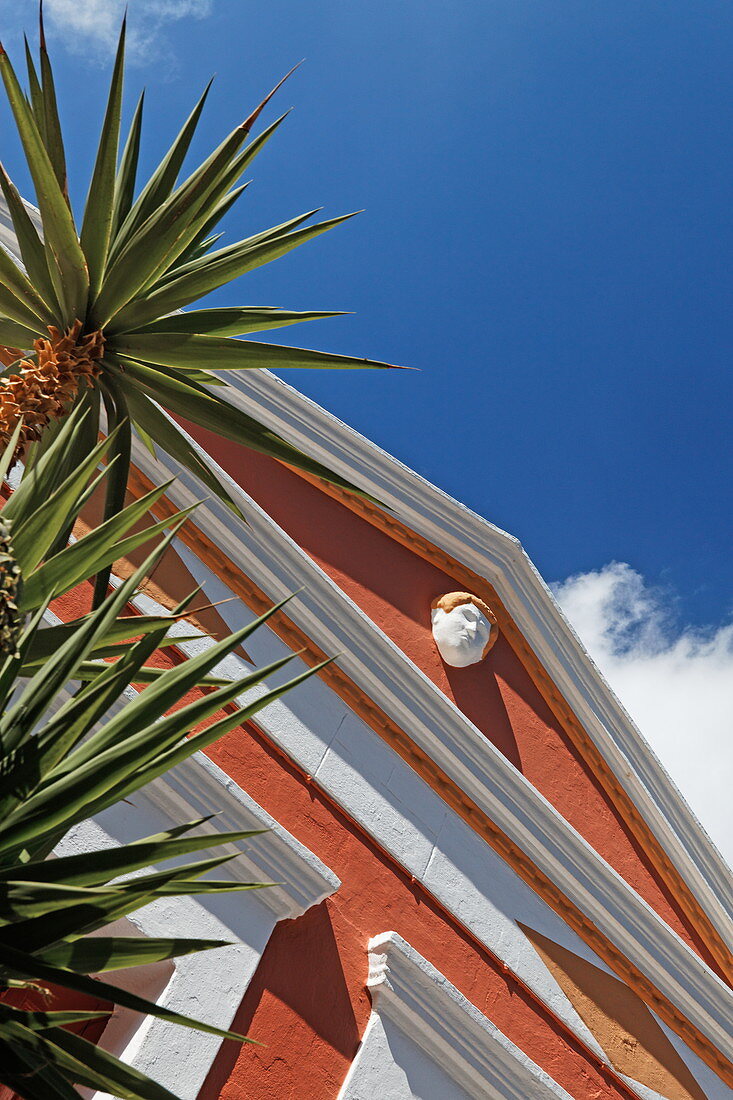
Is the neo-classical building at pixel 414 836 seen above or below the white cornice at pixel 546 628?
below

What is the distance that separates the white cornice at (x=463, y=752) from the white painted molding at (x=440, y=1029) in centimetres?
120

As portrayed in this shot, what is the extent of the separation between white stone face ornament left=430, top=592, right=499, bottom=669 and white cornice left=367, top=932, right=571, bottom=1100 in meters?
1.95

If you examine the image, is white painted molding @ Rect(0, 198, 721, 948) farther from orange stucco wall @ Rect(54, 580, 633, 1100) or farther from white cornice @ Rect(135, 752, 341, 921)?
white cornice @ Rect(135, 752, 341, 921)

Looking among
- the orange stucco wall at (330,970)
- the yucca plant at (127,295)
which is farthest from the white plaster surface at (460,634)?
the yucca plant at (127,295)

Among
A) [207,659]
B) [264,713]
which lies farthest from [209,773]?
[207,659]

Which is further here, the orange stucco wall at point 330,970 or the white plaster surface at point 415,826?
the white plaster surface at point 415,826

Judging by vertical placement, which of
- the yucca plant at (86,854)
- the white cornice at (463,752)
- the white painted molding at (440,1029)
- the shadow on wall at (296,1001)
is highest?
the white cornice at (463,752)

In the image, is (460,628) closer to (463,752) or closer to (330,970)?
(463,752)

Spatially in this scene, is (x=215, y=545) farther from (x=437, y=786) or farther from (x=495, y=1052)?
(x=495, y=1052)

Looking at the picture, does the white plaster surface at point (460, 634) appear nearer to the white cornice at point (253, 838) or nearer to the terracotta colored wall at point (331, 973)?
the terracotta colored wall at point (331, 973)

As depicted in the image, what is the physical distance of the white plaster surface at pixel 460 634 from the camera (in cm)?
634

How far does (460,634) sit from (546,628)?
1106 mm

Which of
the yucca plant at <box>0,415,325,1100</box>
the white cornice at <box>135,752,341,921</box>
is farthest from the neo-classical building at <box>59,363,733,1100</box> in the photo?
the yucca plant at <box>0,415,325,1100</box>

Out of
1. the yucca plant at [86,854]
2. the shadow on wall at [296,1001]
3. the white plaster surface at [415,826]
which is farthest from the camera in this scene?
the white plaster surface at [415,826]
